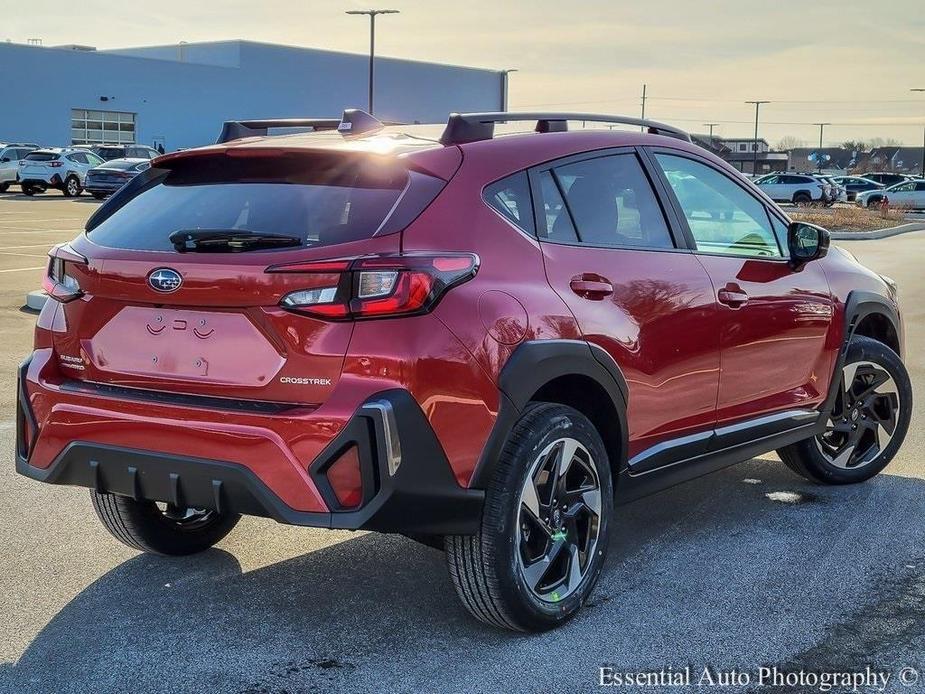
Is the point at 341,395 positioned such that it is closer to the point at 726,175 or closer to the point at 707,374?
the point at 707,374

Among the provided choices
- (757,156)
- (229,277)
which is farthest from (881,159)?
(229,277)

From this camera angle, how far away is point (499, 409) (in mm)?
3799

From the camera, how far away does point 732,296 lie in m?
4.98

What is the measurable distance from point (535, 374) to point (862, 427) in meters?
2.90

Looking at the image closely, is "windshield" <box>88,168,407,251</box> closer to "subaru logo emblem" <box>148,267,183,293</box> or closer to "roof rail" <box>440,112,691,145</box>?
"subaru logo emblem" <box>148,267,183,293</box>

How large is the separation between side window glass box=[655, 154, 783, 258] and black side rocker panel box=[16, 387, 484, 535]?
1830 mm

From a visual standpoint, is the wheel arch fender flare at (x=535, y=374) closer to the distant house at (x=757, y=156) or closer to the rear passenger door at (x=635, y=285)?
the rear passenger door at (x=635, y=285)

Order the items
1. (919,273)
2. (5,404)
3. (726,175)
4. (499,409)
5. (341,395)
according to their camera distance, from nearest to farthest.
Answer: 1. (341,395)
2. (499,409)
3. (726,175)
4. (5,404)
5. (919,273)

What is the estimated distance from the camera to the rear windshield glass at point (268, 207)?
3762 mm

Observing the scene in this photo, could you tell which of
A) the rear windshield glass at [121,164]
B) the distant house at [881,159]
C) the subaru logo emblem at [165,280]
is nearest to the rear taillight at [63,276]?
the subaru logo emblem at [165,280]

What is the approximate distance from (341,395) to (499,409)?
54 centimetres

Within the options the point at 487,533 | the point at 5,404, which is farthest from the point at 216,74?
the point at 487,533

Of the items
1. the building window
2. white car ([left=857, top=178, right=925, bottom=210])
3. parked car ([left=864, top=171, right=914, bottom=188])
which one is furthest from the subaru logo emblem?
the building window

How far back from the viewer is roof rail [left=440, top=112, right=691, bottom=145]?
13.7ft
